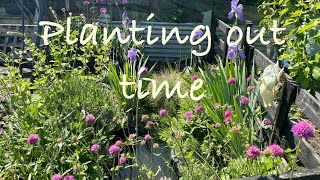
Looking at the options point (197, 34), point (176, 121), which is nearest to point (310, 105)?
point (176, 121)

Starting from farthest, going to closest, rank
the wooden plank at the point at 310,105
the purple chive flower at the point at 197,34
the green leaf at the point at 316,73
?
the purple chive flower at the point at 197,34 → the green leaf at the point at 316,73 → the wooden plank at the point at 310,105

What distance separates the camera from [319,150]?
10.2ft

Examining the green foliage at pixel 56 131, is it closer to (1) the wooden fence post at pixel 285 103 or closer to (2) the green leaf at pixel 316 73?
(1) the wooden fence post at pixel 285 103

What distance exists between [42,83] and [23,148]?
76cm

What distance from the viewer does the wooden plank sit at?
1994mm

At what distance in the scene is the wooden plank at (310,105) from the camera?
6.54 ft

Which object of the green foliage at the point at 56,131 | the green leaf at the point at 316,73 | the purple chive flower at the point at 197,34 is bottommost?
the green foliage at the point at 56,131

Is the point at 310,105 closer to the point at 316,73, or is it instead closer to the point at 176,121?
the point at 316,73

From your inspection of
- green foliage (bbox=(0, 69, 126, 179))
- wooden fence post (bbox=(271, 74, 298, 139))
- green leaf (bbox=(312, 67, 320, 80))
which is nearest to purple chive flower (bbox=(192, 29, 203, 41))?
green foliage (bbox=(0, 69, 126, 179))

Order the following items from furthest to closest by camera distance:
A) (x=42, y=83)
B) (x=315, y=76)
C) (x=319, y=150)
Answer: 1. (x=319, y=150)
2. (x=42, y=83)
3. (x=315, y=76)

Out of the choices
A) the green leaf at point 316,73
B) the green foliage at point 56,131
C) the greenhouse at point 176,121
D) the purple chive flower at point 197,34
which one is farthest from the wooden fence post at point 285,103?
the purple chive flower at point 197,34

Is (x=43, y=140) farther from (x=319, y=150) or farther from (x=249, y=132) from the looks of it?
(x=319, y=150)

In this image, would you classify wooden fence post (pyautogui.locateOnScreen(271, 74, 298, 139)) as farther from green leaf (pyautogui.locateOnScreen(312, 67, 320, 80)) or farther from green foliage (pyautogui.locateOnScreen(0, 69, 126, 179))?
green foliage (pyautogui.locateOnScreen(0, 69, 126, 179))

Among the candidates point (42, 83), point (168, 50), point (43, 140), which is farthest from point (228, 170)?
point (168, 50)
